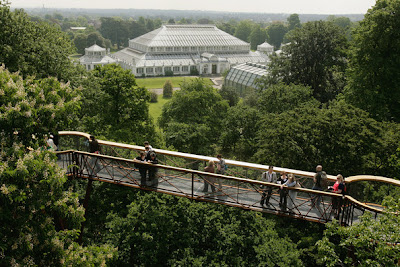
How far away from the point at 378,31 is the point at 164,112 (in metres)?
19.9

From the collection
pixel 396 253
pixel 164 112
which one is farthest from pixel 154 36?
pixel 396 253

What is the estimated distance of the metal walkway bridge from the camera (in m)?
11.9

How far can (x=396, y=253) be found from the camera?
8.93 metres

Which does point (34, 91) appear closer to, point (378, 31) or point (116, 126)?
point (116, 126)

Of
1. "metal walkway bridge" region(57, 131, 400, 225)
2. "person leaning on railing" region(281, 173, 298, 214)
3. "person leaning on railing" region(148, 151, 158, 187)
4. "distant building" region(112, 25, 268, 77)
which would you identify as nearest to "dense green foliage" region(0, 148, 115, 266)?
"person leaning on railing" region(148, 151, 158, 187)

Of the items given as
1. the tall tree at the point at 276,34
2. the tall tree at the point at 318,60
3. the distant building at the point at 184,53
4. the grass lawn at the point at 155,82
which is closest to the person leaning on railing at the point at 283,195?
the tall tree at the point at 318,60

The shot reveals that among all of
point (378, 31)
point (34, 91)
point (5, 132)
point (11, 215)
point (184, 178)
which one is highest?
point (378, 31)

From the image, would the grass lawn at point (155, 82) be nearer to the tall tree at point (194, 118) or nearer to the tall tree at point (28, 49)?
the tall tree at point (194, 118)

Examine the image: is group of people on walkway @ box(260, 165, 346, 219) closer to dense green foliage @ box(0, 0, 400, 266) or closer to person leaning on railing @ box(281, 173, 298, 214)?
person leaning on railing @ box(281, 173, 298, 214)

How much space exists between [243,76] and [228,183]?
54.3 m

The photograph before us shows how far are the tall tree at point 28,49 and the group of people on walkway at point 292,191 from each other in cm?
1769

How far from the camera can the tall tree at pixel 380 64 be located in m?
24.9

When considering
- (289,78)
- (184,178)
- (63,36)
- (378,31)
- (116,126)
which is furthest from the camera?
(289,78)

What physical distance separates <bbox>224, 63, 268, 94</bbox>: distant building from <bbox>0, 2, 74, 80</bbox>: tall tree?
3918 cm
